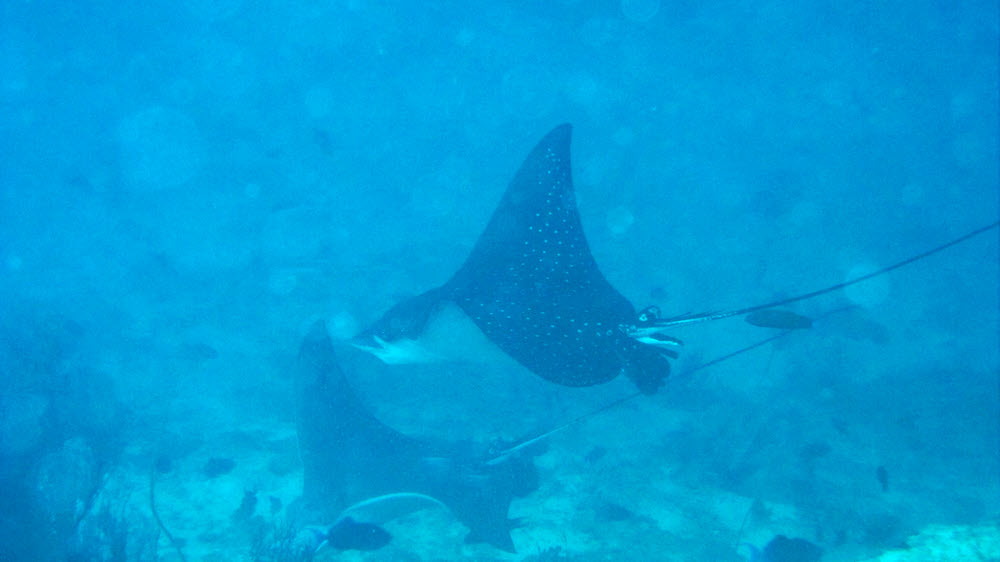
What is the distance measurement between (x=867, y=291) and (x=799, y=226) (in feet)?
14.8

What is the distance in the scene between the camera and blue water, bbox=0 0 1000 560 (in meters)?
9.58

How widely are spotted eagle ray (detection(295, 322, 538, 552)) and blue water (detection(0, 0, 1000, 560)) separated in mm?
1442

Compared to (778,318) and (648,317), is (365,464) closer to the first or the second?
(648,317)

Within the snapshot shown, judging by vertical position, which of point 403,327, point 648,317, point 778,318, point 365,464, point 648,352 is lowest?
point 365,464

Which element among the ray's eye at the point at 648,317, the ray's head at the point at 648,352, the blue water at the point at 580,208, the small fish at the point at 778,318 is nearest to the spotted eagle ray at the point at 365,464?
the blue water at the point at 580,208

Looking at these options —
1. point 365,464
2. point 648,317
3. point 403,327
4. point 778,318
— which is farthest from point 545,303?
point 365,464

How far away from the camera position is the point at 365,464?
6.30m

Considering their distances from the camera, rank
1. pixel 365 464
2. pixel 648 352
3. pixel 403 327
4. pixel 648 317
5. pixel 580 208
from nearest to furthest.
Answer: pixel 648 317 < pixel 648 352 < pixel 403 327 < pixel 365 464 < pixel 580 208

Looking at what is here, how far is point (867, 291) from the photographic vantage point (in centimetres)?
1912

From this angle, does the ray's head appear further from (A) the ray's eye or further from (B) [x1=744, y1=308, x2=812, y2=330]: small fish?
(B) [x1=744, y1=308, x2=812, y2=330]: small fish

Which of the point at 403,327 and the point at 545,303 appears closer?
the point at 403,327

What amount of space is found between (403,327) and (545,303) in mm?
1526

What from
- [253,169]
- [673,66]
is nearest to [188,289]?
[253,169]

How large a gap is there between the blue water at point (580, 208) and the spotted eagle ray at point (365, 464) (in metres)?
1.44
